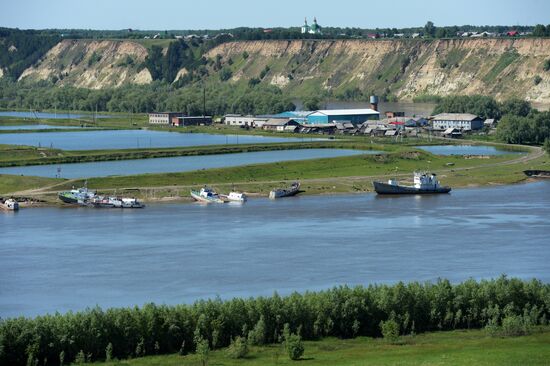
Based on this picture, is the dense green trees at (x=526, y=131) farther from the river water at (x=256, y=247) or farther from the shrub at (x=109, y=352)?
the shrub at (x=109, y=352)

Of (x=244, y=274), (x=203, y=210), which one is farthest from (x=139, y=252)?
(x=203, y=210)

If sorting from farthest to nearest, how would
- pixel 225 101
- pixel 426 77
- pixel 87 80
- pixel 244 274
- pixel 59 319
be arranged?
pixel 87 80 < pixel 426 77 < pixel 225 101 < pixel 244 274 < pixel 59 319

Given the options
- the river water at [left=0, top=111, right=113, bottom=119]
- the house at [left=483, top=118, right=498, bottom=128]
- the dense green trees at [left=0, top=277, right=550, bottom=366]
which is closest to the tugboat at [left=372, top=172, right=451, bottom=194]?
the dense green trees at [left=0, top=277, right=550, bottom=366]

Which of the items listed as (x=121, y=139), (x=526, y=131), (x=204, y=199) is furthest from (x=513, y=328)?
(x=121, y=139)

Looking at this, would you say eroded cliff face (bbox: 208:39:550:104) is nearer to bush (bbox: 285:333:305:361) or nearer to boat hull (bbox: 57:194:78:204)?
boat hull (bbox: 57:194:78:204)

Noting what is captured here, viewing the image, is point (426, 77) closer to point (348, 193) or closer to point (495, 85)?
point (495, 85)

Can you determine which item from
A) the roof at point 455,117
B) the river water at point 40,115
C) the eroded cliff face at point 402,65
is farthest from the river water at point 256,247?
the river water at point 40,115

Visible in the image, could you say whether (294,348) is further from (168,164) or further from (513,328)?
(168,164)
